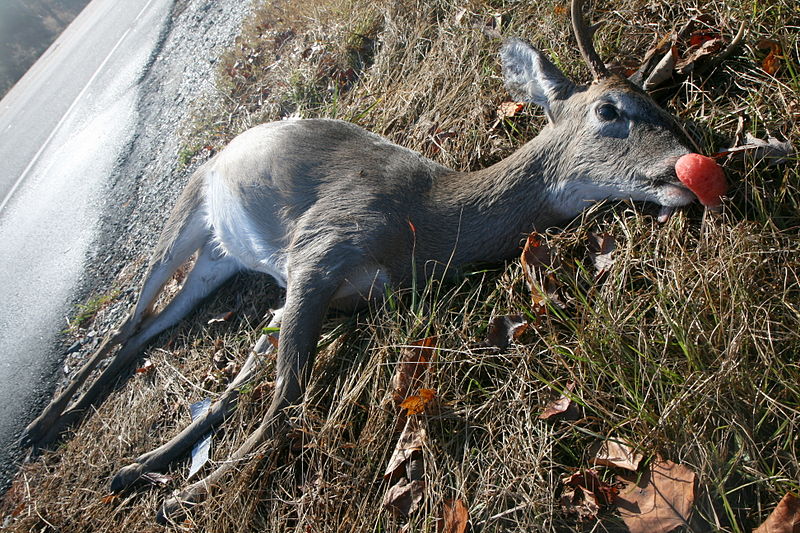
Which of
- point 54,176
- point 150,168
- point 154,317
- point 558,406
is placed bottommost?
point 558,406

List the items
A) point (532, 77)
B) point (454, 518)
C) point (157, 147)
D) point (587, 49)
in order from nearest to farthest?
point (454, 518)
point (587, 49)
point (532, 77)
point (157, 147)

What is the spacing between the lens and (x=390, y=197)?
3178 mm

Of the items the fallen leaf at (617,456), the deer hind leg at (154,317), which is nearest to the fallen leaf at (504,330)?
the fallen leaf at (617,456)

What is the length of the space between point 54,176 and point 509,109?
5689 mm

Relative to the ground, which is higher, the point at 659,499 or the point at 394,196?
the point at 394,196

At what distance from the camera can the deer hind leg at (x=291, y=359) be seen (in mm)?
2797

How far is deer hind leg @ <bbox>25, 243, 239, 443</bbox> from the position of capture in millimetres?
3898

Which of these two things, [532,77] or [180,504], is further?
[532,77]

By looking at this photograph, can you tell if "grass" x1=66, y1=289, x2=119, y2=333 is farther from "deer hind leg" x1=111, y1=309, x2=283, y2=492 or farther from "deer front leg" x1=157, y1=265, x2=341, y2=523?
"deer front leg" x1=157, y1=265, x2=341, y2=523

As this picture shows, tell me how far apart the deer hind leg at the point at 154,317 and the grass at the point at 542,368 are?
14 cm

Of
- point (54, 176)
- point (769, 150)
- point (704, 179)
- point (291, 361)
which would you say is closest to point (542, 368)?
point (704, 179)

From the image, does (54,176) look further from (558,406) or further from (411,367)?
(558,406)

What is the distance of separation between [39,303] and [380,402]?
3.96 metres

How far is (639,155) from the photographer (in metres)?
2.66
